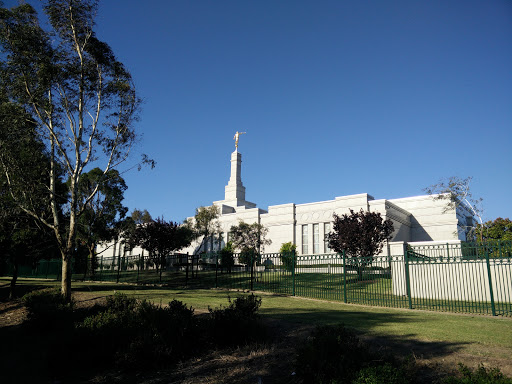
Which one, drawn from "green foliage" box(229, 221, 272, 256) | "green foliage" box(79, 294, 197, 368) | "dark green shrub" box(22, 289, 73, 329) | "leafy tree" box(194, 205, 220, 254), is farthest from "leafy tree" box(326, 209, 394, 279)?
"leafy tree" box(194, 205, 220, 254)

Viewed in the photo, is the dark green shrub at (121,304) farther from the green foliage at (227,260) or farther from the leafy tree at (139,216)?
the leafy tree at (139,216)

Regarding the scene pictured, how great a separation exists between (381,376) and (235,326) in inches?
168

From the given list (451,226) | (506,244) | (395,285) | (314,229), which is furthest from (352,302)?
(451,226)

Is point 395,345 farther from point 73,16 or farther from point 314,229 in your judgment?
point 314,229

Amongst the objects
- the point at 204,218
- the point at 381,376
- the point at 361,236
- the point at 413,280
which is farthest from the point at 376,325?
the point at 204,218

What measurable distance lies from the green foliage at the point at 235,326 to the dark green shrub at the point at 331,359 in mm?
2361

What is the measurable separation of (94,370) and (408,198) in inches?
2123

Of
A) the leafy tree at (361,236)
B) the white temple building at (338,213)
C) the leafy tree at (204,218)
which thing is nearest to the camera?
the leafy tree at (361,236)

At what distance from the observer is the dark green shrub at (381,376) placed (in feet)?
15.7

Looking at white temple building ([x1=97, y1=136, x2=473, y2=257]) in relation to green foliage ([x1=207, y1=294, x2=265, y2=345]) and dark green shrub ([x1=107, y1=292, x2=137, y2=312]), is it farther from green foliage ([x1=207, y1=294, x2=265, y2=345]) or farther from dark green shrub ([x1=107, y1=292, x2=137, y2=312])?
green foliage ([x1=207, y1=294, x2=265, y2=345])

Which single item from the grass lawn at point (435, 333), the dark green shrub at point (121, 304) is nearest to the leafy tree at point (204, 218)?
the dark green shrub at point (121, 304)

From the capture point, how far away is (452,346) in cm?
686

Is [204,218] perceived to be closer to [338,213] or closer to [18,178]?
[338,213]

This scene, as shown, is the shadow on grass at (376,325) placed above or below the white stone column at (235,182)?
below
